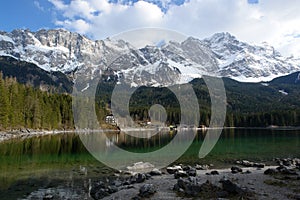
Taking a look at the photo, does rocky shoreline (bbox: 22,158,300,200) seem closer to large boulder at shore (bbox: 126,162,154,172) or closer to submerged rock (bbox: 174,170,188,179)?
submerged rock (bbox: 174,170,188,179)

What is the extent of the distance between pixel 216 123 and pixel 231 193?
600 ft

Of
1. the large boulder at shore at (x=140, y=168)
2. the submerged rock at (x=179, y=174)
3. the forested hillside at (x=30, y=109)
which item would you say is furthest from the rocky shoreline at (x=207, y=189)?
the forested hillside at (x=30, y=109)

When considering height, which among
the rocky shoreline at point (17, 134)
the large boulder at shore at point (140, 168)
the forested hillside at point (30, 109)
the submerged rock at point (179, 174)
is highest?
the forested hillside at point (30, 109)

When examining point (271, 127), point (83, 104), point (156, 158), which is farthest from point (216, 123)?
point (156, 158)

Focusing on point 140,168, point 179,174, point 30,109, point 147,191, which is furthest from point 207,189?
point 30,109

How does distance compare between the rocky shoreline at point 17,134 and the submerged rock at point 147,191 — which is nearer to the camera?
the submerged rock at point 147,191

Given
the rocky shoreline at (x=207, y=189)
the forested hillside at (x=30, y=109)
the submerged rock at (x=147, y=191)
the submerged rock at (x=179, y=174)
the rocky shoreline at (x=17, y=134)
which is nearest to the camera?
the rocky shoreline at (x=207, y=189)

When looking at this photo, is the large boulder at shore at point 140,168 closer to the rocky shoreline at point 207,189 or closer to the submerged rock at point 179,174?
the submerged rock at point 179,174

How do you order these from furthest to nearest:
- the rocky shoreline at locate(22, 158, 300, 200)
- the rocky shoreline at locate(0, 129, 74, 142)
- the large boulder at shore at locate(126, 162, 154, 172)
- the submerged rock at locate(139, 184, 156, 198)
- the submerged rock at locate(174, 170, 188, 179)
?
the rocky shoreline at locate(0, 129, 74, 142), the large boulder at shore at locate(126, 162, 154, 172), the submerged rock at locate(174, 170, 188, 179), the submerged rock at locate(139, 184, 156, 198), the rocky shoreline at locate(22, 158, 300, 200)

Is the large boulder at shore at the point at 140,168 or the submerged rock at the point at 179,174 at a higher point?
the submerged rock at the point at 179,174

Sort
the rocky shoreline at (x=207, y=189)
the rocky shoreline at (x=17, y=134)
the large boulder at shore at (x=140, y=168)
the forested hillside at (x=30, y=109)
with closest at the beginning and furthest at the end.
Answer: the rocky shoreline at (x=207, y=189)
the large boulder at shore at (x=140, y=168)
the rocky shoreline at (x=17, y=134)
the forested hillside at (x=30, y=109)

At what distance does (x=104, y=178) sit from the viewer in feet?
112

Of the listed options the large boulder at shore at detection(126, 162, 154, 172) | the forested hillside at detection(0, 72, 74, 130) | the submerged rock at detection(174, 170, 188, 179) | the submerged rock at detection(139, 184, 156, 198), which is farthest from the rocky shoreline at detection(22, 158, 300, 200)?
the forested hillside at detection(0, 72, 74, 130)

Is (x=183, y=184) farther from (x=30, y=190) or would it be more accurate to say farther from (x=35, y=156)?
(x=35, y=156)
